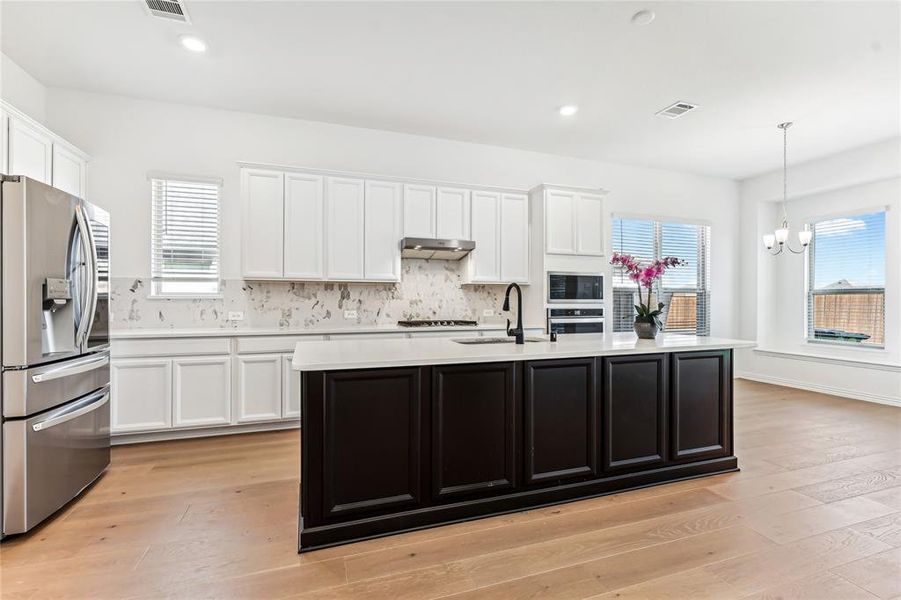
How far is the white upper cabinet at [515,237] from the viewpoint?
5000 millimetres

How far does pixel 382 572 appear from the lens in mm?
1877

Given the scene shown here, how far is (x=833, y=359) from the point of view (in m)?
5.63

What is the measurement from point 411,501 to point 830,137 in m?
6.18

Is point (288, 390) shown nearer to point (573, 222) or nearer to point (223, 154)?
point (223, 154)

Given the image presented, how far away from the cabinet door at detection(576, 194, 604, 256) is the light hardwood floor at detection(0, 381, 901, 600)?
2.86 metres

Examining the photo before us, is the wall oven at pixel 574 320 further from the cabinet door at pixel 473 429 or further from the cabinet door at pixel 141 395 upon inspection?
the cabinet door at pixel 141 395

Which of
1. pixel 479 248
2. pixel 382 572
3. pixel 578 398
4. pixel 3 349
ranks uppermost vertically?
pixel 479 248

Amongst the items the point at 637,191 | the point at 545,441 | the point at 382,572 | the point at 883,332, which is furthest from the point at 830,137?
the point at 382,572

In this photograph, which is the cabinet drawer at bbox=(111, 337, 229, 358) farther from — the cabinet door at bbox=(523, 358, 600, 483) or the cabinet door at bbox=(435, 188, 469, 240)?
the cabinet door at bbox=(523, 358, 600, 483)

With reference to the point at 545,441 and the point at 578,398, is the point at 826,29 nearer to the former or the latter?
the point at 578,398

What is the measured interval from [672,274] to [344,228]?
4.95 metres

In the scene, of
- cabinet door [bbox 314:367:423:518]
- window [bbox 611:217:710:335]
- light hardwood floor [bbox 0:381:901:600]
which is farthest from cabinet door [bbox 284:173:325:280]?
window [bbox 611:217:710:335]

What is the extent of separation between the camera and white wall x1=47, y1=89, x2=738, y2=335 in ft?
13.1

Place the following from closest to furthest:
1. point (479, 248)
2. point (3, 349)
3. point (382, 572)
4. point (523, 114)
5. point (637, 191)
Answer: point (382, 572) < point (3, 349) < point (523, 114) < point (479, 248) < point (637, 191)
